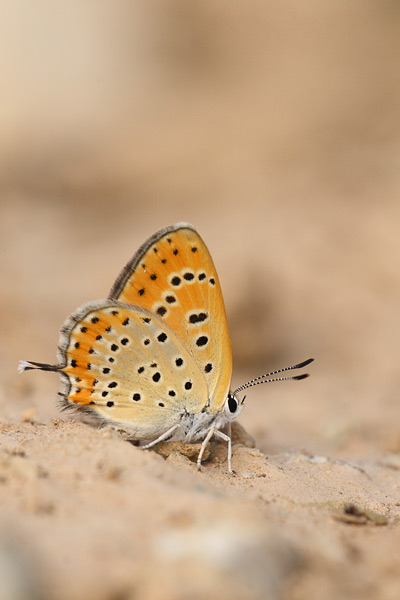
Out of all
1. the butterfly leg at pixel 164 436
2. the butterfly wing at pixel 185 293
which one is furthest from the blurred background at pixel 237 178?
the butterfly wing at pixel 185 293

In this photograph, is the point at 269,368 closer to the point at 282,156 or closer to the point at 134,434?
the point at 134,434

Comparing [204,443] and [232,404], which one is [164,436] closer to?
[204,443]

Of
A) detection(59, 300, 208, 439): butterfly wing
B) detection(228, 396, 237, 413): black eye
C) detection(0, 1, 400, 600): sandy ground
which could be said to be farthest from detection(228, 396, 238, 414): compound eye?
detection(0, 1, 400, 600): sandy ground

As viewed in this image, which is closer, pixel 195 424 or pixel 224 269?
pixel 195 424

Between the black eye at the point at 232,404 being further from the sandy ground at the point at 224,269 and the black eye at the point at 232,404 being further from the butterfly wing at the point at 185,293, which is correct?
the sandy ground at the point at 224,269

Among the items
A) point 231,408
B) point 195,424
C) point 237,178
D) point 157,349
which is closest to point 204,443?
point 195,424

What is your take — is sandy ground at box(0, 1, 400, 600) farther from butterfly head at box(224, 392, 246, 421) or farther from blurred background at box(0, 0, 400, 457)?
butterfly head at box(224, 392, 246, 421)

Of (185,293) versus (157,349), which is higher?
(185,293)
